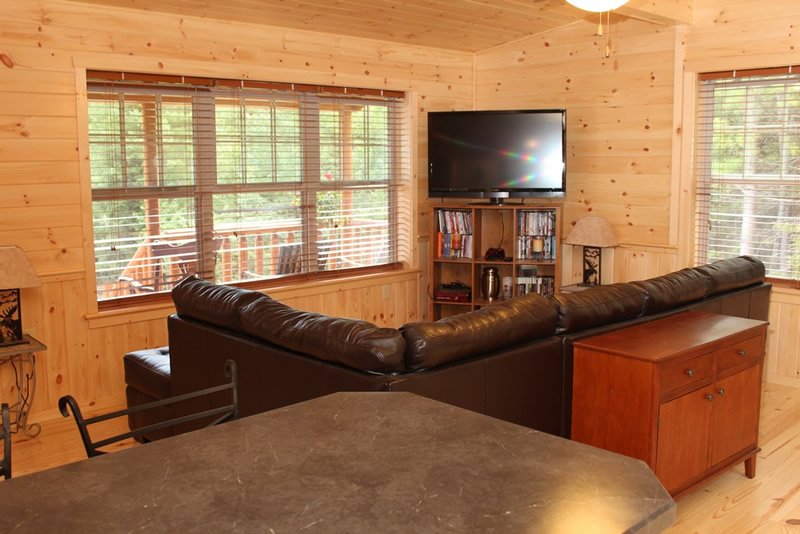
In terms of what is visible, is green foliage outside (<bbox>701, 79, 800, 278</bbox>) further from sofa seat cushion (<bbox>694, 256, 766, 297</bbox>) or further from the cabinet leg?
the cabinet leg

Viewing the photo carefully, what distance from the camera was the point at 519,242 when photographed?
20.1 ft

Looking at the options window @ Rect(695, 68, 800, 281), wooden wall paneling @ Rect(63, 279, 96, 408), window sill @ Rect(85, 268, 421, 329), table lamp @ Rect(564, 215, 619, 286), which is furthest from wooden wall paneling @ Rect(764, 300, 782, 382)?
wooden wall paneling @ Rect(63, 279, 96, 408)

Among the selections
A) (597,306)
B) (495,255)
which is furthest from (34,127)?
(495,255)

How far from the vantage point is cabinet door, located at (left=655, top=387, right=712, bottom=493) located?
3051 millimetres

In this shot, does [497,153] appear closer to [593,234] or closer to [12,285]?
[593,234]

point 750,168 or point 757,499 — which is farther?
point 750,168

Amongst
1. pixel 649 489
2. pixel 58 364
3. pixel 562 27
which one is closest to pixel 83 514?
pixel 649 489

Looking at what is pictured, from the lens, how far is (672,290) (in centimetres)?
379

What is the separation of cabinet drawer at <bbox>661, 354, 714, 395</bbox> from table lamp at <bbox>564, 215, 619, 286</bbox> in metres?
2.58

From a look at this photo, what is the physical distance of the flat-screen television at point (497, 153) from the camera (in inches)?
239

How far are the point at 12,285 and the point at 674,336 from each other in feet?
10.2

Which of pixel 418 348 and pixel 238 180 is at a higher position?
pixel 238 180

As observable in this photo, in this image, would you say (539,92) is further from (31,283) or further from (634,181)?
(31,283)

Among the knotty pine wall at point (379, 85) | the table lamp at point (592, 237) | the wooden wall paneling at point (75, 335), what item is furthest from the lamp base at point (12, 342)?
the table lamp at point (592, 237)
